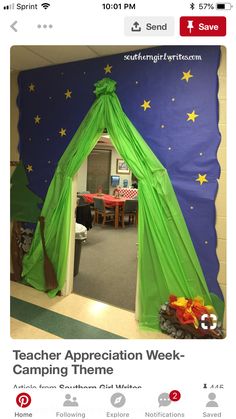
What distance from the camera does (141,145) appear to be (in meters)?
1.86

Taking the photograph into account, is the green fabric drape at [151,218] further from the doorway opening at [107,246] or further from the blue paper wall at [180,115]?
the doorway opening at [107,246]

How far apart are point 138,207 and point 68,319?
1.06 m

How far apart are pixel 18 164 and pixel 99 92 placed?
1.13m

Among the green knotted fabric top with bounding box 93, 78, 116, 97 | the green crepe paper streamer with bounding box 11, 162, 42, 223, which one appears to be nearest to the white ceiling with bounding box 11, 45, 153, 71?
the green knotted fabric top with bounding box 93, 78, 116, 97

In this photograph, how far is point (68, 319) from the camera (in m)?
2.03

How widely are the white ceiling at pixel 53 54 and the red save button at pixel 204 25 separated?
4.25 feet

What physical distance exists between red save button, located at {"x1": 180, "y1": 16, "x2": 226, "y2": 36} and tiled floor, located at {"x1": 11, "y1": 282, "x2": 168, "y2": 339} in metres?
1.76

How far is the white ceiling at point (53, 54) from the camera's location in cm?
184

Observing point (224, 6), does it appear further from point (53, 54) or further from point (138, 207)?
point (53, 54)

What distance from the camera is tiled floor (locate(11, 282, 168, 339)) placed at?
1.80 metres
